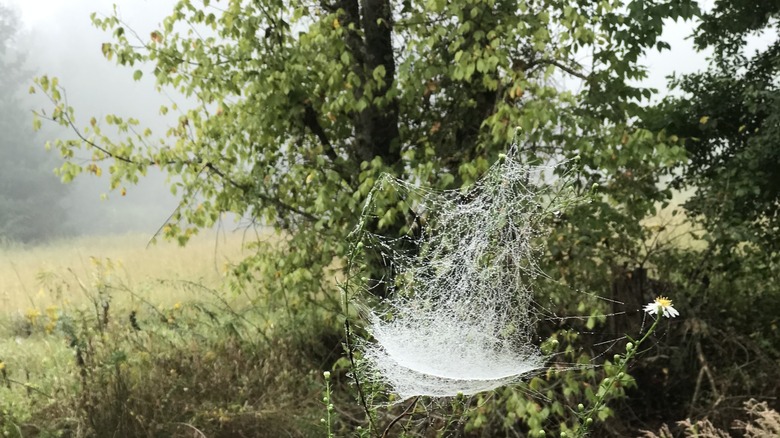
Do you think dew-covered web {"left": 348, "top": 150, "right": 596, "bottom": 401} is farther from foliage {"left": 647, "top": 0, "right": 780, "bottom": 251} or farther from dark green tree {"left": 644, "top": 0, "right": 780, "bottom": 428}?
foliage {"left": 647, "top": 0, "right": 780, "bottom": 251}

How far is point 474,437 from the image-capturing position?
130 inches

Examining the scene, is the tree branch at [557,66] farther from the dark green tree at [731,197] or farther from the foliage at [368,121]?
the dark green tree at [731,197]

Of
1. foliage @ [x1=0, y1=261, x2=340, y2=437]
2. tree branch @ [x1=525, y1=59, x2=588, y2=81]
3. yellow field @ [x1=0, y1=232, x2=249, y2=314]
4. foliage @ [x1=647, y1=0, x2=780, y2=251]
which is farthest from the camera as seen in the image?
yellow field @ [x1=0, y1=232, x2=249, y2=314]

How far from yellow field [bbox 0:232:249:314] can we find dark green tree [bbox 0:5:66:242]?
0.33m

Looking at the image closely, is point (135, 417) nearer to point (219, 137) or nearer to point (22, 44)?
point (219, 137)

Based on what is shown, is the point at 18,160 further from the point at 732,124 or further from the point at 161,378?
the point at 732,124

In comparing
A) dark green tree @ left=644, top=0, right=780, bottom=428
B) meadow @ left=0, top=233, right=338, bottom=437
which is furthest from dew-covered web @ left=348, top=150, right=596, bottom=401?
dark green tree @ left=644, top=0, right=780, bottom=428

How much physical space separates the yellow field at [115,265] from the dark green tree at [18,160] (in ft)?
1.08

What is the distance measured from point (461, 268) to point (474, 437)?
210 cm

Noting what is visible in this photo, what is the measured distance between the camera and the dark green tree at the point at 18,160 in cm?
502

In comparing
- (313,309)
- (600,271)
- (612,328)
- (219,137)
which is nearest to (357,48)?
(219,137)

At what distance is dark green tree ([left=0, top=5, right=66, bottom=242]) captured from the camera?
5020 millimetres

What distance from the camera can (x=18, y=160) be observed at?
17.2 feet

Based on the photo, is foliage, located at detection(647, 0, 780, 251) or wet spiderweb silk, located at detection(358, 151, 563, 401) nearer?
wet spiderweb silk, located at detection(358, 151, 563, 401)
